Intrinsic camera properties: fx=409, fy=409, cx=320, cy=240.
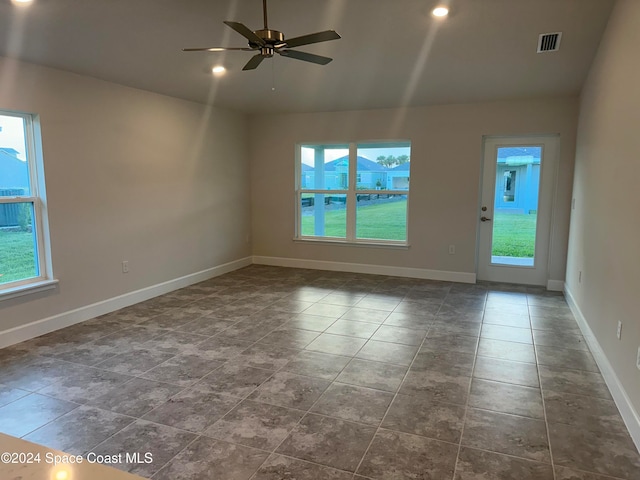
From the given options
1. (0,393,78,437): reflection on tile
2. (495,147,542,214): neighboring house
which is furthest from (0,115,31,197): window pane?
(495,147,542,214): neighboring house

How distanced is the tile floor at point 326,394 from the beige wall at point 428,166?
1.43m

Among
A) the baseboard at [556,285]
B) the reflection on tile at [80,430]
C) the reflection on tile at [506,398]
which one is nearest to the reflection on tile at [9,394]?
the reflection on tile at [80,430]

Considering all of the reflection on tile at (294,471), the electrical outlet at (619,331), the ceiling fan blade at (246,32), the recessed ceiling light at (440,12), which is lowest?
the reflection on tile at (294,471)

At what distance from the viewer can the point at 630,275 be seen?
239cm

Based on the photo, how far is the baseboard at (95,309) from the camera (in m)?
3.55

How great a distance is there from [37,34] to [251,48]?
170cm

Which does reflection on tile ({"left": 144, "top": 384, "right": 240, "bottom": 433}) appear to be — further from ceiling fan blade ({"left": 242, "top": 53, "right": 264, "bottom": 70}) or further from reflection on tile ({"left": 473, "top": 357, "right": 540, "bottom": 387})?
ceiling fan blade ({"left": 242, "top": 53, "right": 264, "bottom": 70})

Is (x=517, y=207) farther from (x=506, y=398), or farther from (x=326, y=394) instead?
(x=326, y=394)

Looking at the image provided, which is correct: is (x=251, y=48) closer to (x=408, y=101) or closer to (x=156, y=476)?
(x=156, y=476)

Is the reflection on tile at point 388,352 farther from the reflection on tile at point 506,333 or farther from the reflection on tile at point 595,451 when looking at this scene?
the reflection on tile at point 595,451

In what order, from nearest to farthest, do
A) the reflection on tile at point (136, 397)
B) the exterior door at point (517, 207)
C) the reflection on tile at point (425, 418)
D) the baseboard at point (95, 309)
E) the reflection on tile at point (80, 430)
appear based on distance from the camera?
the reflection on tile at point (80, 430), the reflection on tile at point (425, 418), the reflection on tile at point (136, 397), the baseboard at point (95, 309), the exterior door at point (517, 207)

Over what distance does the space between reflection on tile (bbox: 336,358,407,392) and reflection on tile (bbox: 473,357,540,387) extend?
0.58m

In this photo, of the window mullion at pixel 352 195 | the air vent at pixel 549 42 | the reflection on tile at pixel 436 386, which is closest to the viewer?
the reflection on tile at pixel 436 386

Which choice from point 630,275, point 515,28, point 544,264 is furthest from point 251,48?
point 544,264
